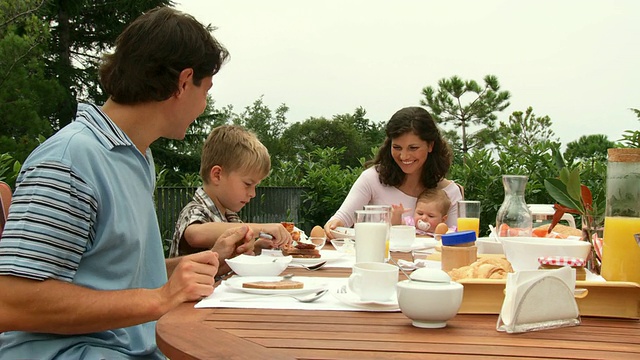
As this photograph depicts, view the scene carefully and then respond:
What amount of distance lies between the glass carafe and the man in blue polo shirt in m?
0.96

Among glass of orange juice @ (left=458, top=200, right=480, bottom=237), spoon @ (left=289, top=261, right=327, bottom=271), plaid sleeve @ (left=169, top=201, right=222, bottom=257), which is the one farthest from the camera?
glass of orange juice @ (left=458, top=200, right=480, bottom=237)

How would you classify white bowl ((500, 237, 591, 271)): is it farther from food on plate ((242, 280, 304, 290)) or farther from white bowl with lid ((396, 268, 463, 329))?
food on plate ((242, 280, 304, 290))

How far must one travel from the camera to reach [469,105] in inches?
1156

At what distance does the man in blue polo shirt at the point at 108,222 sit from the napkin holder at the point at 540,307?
2.29 ft

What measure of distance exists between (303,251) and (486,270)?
93 centimetres

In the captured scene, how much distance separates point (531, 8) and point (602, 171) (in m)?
1.74

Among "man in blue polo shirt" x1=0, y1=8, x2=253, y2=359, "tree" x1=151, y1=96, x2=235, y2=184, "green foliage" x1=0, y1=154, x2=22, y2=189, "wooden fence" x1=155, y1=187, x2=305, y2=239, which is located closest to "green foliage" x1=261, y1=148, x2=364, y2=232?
"wooden fence" x1=155, y1=187, x2=305, y2=239

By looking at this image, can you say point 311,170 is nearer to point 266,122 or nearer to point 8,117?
point 8,117

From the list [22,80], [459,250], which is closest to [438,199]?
[459,250]

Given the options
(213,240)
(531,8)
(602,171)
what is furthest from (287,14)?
(213,240)

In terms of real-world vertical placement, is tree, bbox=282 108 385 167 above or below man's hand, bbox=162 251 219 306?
above

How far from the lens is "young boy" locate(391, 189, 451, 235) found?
12.5 ft

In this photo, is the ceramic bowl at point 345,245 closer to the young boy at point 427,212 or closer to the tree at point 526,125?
the young boy at point 427,212

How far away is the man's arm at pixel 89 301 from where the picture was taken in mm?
1334
